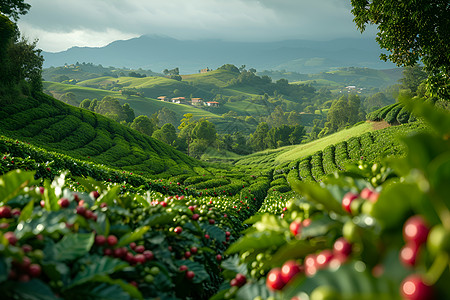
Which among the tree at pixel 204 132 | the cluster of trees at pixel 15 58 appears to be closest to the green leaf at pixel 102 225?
the cluster of trees at pixel 15 58

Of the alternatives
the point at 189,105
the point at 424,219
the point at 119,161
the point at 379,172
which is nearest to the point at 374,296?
the point at 424,219

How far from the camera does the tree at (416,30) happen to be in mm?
11531

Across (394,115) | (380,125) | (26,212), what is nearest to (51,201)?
(26,212)

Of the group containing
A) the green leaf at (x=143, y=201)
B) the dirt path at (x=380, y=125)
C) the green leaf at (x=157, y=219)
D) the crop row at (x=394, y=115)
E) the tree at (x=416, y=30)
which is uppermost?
the tree at (x=416, y=30)

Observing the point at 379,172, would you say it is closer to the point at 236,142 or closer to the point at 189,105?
the point at 236,142

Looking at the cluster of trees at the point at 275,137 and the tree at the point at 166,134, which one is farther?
the cluster of trees at the point at 275,137

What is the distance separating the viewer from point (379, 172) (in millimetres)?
2875

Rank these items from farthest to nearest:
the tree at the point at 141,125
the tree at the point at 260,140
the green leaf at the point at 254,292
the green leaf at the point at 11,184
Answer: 1. the tree at the point at 260,140
2. the tree at the point at 141,125
3. the green leaf at the point at 11,184
4. the green leaf at the point at 254,292

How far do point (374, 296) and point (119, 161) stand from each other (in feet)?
85.0

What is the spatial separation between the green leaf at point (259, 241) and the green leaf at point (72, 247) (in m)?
0.91

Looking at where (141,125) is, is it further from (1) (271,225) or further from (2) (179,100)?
(2) (179,100)

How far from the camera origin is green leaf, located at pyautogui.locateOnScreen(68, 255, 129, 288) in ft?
5.31

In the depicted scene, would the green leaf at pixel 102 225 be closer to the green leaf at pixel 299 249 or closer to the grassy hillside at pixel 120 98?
the green leaf at pixel 299 249

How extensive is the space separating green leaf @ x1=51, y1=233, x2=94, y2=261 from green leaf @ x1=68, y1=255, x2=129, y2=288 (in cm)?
9
